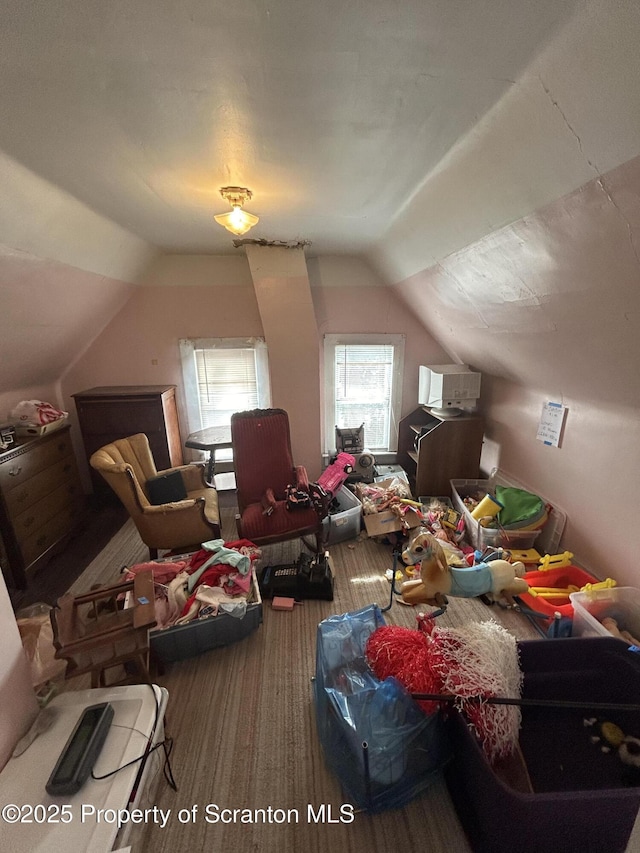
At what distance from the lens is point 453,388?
3.15 metres

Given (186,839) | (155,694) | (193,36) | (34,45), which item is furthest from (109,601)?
(193,36)

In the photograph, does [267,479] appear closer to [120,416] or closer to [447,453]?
[120,416]

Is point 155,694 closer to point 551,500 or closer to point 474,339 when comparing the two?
point 551,500

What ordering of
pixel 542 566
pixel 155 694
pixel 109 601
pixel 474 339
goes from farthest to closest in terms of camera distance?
pixel 474 339 → pixel 542 566 → pixel 109 601 → pixel 155 694

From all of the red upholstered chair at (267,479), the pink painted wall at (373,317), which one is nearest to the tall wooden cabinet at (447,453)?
the pink painted wall at (373,317)

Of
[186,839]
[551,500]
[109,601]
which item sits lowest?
[186,839]

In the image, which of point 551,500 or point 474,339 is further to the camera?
point 474,339

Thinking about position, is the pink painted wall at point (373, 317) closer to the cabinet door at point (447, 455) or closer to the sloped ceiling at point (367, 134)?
the cabinet door at point (447, 455)

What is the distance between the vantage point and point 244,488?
8.95 ft

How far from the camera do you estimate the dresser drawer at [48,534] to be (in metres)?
2.42

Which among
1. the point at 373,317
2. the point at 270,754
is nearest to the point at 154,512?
the point at 270,754

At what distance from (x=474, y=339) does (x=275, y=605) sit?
8.52 ft

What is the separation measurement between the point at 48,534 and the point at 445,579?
9.63 ft

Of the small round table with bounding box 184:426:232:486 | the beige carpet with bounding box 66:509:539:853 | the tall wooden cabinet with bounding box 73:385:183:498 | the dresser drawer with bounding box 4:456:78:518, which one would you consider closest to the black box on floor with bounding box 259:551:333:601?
the beige carpet with bounding box 66:509:539:853
